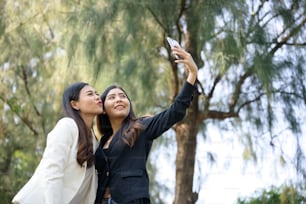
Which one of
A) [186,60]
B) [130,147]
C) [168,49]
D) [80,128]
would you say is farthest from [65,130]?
[168,49]

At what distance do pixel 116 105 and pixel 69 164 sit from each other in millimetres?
212

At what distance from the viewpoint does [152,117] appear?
4.75 feet

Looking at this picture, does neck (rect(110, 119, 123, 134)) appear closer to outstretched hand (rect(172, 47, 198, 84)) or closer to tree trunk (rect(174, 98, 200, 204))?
outstretched hand (rect(172, 47, 198, 84))

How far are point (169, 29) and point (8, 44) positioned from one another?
1245 millimetres

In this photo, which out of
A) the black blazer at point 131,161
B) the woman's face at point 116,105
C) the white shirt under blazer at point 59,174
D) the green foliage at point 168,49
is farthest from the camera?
the green foliage at point 168,49

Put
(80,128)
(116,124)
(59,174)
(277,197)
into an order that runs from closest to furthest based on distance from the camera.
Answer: (59,174), (80,128), (116,124), (277,197)

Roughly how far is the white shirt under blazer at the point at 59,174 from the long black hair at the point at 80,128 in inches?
0.5

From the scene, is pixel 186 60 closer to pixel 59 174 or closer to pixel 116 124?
pixel 116 124

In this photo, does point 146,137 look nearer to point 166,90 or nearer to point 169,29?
point 169,29

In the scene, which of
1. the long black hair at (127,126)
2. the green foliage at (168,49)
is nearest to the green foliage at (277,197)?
the green foliage at (168,49)

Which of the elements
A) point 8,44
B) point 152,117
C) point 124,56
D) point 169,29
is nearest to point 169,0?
point 169,29

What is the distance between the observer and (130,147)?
1.40m

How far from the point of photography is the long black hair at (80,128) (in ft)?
4.36

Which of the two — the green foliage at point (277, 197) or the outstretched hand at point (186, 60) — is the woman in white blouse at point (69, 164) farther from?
the green foliage at point (277, 197)
